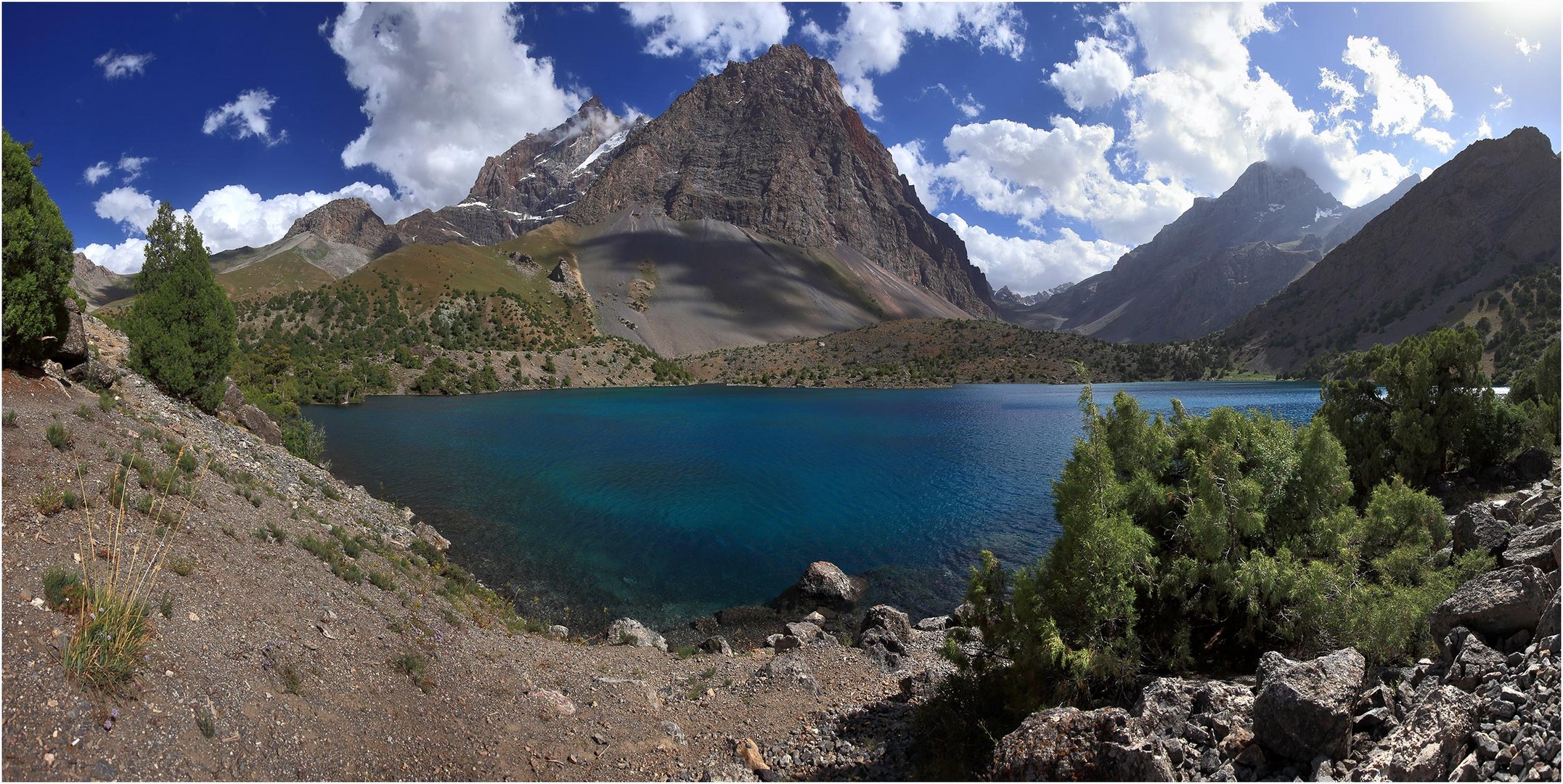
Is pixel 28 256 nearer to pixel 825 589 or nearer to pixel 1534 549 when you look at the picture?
pixel 825 589

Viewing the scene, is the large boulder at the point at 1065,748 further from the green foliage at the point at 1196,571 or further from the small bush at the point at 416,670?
the small bush at the point at 416,670

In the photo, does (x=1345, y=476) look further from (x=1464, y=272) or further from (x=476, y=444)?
(x=1464, y=272)

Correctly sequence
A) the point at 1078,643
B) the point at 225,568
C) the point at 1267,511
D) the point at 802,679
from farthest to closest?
the point at 802,679, the point at 225,568, the point at 1267,511, the point at 1078,643

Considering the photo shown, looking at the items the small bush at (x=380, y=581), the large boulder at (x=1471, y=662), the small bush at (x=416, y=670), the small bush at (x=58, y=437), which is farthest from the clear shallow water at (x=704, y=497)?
the large boulder at (x=1471, y=662)

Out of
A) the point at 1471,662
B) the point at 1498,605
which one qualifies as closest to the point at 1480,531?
the point at 1498,605

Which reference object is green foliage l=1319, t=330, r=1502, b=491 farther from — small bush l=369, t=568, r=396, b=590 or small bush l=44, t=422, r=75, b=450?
small bush l=44, t=422, r=75, b=450

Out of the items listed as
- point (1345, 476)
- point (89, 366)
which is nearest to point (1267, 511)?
point (1345, 476)
